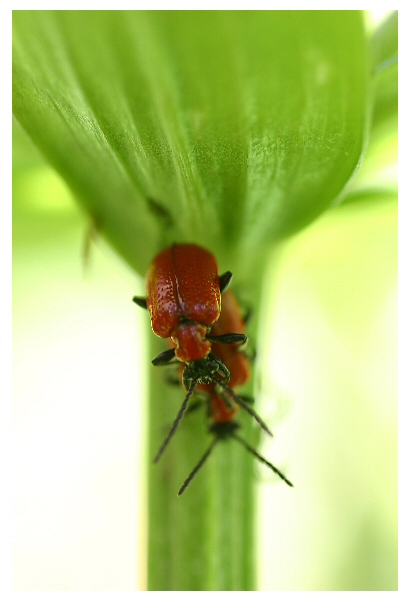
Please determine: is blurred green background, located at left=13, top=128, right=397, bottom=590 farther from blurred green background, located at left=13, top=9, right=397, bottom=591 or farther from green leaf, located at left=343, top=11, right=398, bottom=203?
green leaf, located at left=343, top=11, right=398, bottom=203

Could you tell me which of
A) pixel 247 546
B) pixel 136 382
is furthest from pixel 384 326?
pixel 247 546

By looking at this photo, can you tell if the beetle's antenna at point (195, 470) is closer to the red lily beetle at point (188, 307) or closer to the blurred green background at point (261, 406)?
the red lily beetle at point (188, 307)

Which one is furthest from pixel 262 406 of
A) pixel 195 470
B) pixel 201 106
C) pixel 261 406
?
pixel 201 106

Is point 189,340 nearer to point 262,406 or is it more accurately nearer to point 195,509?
point 195,509

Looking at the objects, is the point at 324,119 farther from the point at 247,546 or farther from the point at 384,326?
the point at 384,326

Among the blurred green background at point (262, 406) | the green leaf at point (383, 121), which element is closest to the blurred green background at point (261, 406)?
the blurred green background at point (262, 406)

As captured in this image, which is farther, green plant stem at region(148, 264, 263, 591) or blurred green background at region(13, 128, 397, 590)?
blurred green background at region(13, 128, 397, 590)

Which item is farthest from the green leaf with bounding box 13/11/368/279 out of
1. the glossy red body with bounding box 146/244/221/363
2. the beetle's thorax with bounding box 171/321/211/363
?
the beetle's thorax with bounding box 171/321/211/363
